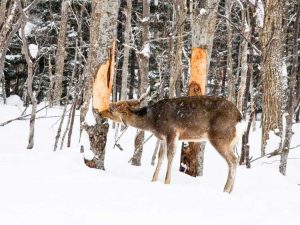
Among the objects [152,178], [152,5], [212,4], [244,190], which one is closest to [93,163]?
[152,178]

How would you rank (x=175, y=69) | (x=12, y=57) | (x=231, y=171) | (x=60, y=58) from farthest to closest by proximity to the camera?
1. (x=12, y=57)
2. (x=60, y=58)
3. (x=175, y=69)
4. (x=231, y=171)

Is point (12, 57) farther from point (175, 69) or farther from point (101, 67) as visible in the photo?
point (101, 67)

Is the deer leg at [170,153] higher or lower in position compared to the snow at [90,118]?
lower

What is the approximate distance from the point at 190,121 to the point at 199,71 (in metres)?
1.35

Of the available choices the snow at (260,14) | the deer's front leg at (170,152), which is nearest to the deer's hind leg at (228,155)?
the deer's front leg at (170,152)

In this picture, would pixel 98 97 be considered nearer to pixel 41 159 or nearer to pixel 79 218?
pixel 41 159

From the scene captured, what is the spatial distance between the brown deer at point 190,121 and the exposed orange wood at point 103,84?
158mm

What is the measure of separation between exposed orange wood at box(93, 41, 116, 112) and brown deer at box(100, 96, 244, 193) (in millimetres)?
158

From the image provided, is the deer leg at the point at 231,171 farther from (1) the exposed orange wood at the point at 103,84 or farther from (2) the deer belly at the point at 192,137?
(1) the exposed orange wood at the point at 103,84

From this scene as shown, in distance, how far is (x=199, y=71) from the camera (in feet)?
27.3

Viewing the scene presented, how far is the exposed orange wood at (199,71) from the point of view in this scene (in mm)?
8344

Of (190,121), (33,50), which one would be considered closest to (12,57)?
(33,50)

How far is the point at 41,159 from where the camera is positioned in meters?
7.66

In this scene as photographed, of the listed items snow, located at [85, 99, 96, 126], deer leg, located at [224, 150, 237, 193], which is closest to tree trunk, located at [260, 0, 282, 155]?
deer leg, located at [224, 150, 237, 193]
